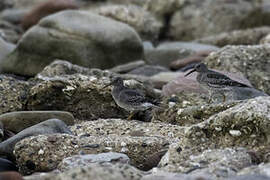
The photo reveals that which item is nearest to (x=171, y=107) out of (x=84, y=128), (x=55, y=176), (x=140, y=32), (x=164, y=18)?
(x=84, y=128)

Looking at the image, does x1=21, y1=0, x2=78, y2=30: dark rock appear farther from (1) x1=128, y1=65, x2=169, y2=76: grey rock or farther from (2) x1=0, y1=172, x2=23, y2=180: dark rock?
(2) x1=0, y1=172, x2=23, y2=180: dark rock

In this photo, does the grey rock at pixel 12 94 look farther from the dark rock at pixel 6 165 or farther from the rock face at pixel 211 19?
the rock face at pixel 211 19

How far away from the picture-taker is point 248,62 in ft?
37.4

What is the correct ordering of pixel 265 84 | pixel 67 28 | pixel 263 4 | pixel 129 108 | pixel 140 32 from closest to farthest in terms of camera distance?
pixel 129 108 < pixel 265 84 < pixel 67 28 < pixel 140 32 < pixel 263 4

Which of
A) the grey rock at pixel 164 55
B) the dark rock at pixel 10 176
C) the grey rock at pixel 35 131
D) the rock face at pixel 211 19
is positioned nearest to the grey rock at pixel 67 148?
the grey rock at pixel 35 131

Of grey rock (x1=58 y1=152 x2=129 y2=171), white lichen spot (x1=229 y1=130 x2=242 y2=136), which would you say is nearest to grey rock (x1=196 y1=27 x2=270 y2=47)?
white lichen spot (x1=229 y1=130 x2=242 y2=136)

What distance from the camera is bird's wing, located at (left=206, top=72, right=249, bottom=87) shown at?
9766 mm

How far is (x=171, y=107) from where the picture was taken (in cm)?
957

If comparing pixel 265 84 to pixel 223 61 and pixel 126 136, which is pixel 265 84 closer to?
pixel 223 61

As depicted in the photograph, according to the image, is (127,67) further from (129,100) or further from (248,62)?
(129,100)

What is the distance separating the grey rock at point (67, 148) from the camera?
7.48 metres

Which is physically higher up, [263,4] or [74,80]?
[74,80]

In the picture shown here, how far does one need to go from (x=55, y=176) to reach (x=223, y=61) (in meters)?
6.03

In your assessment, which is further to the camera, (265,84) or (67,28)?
(67,28)
